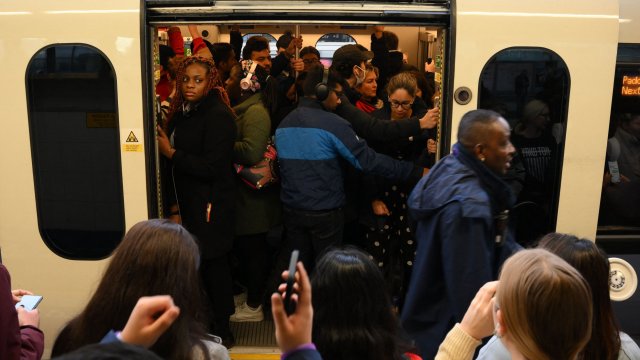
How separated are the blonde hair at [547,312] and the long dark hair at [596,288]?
0.34 m

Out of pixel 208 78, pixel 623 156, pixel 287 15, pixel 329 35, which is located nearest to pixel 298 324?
pixel 287 15

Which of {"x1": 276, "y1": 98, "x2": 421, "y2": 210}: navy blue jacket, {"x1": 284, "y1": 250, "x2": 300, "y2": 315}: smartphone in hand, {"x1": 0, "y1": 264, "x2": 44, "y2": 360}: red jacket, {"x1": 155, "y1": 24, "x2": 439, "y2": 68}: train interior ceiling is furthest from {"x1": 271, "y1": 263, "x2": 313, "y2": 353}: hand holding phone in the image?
{"x1": 155, "y1": 24, "x2": 439, "y2": 68}: train interior ceiling

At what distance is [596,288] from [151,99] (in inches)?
100.0

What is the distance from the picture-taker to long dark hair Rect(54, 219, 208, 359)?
1.74m

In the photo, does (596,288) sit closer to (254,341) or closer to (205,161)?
(205,161)

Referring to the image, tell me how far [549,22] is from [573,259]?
6.17 feet

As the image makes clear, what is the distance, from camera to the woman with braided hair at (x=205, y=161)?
3736 mm

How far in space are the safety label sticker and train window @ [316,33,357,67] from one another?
433 centimetres

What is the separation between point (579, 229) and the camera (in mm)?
3555

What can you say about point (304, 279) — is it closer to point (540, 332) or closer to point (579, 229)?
point (540, 332)

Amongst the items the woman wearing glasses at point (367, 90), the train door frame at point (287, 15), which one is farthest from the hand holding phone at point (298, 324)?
the woman wearing glasses at point (367, 90)

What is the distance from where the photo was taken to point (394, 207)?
4293 mm

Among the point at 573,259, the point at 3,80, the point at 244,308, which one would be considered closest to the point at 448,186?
the point at 573,259

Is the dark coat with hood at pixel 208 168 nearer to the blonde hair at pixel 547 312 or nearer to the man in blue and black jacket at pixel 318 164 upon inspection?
the man in blue and black jacket at pixel 318 164
